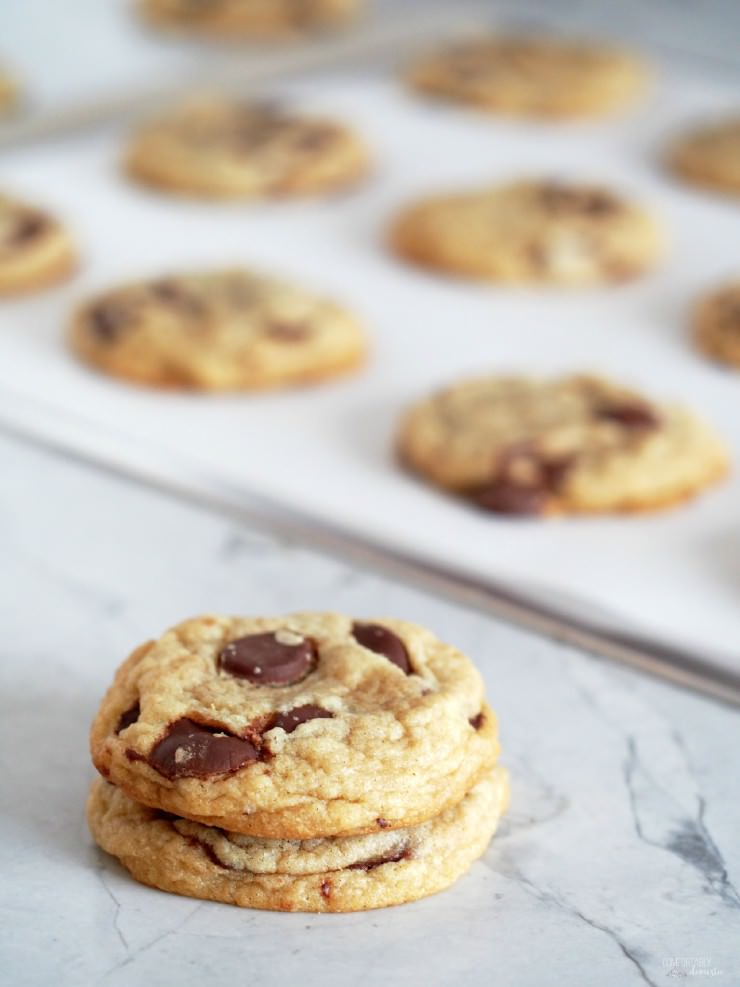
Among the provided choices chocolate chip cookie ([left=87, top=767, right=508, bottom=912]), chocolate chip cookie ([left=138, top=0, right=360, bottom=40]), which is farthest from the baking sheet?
chocolate chip cookie ([left=87, top=767, right=508, bottom=912])

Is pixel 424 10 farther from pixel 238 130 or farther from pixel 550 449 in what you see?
pixel 550 449

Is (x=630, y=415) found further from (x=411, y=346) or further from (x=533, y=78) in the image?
(x=533, y=78)

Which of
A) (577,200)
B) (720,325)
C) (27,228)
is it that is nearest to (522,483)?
(720,325)

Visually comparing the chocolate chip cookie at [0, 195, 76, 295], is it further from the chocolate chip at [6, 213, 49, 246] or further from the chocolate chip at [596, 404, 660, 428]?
the chocolate chip at [596, 404, 660, 428]

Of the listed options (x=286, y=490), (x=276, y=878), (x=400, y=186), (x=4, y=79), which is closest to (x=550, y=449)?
(x=286, y=490)

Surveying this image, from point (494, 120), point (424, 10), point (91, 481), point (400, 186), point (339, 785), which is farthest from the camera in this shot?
point (424, 10)

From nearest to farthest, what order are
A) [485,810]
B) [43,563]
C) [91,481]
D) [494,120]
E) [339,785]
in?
[339,785] < [485,810] < [43,563] < [91,481] < [494,120]
